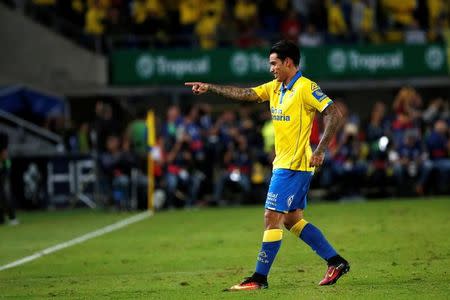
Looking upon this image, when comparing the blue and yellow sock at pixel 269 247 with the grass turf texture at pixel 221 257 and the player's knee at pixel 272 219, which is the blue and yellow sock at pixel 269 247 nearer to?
the player's knee at pixel 272 219

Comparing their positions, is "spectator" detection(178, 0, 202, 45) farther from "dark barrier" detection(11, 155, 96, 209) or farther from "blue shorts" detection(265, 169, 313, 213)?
"blue shorts" detection(265, 169, 313, 213)

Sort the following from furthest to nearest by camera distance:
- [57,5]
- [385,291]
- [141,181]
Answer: [57,5], [141,181], [385,291]

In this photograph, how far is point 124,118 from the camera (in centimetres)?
2864

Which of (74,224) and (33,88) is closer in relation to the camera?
(74,224)

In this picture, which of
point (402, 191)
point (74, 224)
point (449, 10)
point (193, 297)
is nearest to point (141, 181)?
point (74, 224)

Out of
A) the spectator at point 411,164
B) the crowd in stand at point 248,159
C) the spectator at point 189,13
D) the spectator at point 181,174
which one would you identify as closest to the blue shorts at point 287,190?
the crowd in stand at point 248,159

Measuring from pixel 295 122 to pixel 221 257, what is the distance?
369 cm

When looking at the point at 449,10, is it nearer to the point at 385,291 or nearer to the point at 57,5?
the point at 57,5

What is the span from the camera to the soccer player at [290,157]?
9.70 m

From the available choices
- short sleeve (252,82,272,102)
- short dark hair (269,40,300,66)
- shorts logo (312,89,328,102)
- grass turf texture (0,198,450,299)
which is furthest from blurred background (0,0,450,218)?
shorts logo (312,89,328,102)

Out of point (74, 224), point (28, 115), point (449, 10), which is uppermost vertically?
point (449, 10)

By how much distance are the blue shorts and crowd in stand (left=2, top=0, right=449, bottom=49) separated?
56.7ft

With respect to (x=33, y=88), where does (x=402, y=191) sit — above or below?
below

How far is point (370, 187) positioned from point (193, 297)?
14933 mm
